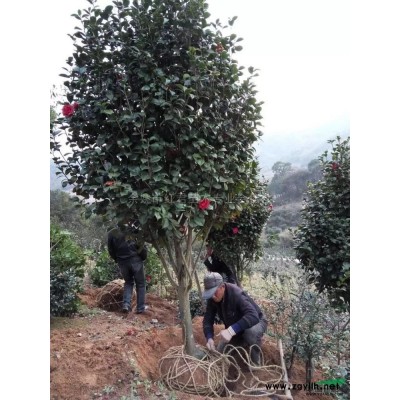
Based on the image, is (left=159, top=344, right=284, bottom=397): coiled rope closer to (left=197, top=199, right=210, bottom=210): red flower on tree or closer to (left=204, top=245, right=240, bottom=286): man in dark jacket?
(left=197, top=199, right=210, bottom=210): red flower on tree

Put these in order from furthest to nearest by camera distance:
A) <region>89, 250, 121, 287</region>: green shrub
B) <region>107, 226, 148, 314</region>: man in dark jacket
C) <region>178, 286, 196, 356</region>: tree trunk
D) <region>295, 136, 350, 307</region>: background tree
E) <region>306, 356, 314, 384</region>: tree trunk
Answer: <region>89, 250, 121, 287</region>: green shrub → <region>107, 226, 148, 314</region>: man in dark jacket → <region>295, 136, 350, 307</region>: background tree → <region>306, 356, 314, 384</region>: tree trunk → <region>178, 286, 196, 356</region>: tree trunk

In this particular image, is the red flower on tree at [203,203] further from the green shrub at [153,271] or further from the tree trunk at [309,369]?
the green shrub at [153,271]

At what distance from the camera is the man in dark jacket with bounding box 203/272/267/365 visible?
3424 mm

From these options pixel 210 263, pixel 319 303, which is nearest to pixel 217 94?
pixel 319 303

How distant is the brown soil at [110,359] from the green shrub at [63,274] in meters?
0.18

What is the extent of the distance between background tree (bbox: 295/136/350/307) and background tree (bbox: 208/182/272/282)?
1411 millimetres

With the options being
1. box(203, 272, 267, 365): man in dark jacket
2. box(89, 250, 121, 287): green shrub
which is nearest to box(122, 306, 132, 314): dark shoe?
box(89, 250, 121, 287): green shrub

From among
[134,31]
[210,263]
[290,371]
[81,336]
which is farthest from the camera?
[210,263]

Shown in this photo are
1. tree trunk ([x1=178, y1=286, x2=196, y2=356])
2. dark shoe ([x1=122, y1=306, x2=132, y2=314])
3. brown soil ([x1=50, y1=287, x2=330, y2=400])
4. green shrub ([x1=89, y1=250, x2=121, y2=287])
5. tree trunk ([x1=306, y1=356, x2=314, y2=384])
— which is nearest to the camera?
brown soil ([x1=50, y1=287, x2=330, y2=400])

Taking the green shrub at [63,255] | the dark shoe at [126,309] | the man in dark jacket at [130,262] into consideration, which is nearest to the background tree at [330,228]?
the man in dark jacket at [130,262]

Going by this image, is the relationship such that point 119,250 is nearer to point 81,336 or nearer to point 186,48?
point 81,336

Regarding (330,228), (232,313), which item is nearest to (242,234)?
(330,228)

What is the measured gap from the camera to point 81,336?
414cm
